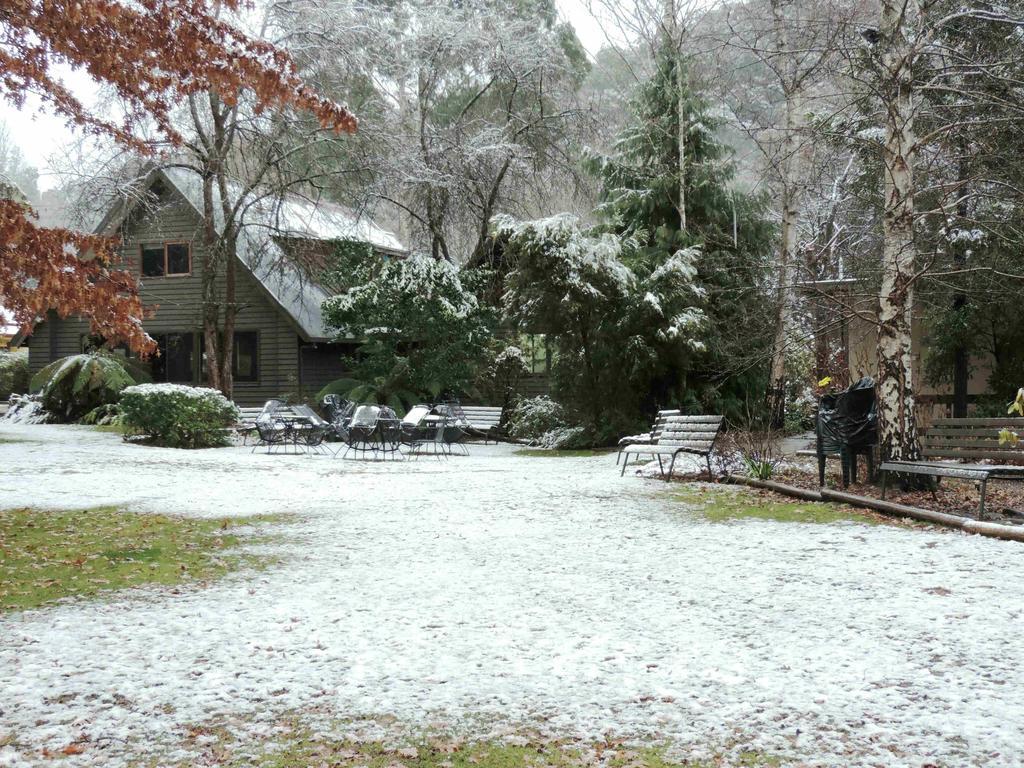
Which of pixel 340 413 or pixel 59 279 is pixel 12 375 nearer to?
pixel 340 413

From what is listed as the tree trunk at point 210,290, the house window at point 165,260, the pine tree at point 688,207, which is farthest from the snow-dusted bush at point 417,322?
the house window at point 165,260

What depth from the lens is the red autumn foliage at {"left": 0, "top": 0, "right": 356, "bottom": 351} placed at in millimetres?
9180

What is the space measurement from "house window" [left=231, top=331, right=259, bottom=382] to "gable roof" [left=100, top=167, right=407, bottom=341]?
230 centimetres

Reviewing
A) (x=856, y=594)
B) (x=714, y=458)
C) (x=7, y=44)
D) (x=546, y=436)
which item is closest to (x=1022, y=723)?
(x=856, y=594)

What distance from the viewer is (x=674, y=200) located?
76.2ft

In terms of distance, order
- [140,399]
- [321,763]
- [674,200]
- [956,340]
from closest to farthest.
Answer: [321,763] → [956,340] → [140,399] → [674,200]

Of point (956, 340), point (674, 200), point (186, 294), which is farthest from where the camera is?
point (186, 294)

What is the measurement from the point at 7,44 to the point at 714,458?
1033 centimetres

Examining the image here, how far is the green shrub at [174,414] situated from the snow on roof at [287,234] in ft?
17.4

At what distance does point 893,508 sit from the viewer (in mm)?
9414

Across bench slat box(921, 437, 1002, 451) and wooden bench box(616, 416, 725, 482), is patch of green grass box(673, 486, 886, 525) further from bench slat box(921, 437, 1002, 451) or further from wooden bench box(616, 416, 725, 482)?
bench slat box(921, 437, 1002, 451)

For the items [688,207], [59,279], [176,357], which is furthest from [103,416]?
[59,279]

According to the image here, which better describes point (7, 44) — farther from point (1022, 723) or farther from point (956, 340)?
point (956, 340)

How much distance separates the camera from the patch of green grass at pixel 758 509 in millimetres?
9531
